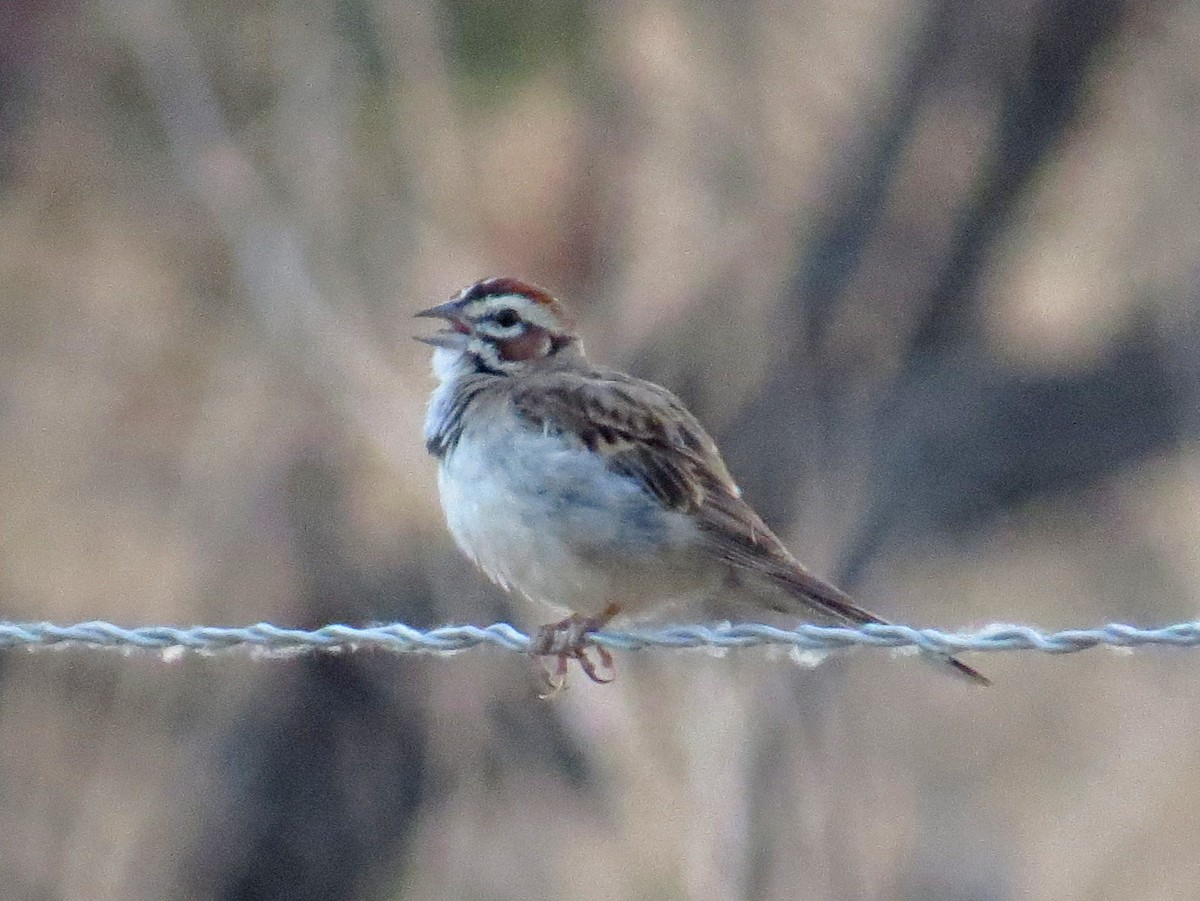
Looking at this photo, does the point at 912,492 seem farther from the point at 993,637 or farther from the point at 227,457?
the point at 993,637

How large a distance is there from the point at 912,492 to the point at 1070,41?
8.17ft

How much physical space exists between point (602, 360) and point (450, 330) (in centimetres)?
523

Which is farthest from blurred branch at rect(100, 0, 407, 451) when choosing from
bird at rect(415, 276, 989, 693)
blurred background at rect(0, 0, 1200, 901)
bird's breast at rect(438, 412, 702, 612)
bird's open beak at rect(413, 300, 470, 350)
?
bird's breast at rect(438, 412, 702, 612)

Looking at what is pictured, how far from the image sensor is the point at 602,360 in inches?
448

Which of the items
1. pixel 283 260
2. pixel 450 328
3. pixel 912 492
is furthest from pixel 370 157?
pixel 450 328

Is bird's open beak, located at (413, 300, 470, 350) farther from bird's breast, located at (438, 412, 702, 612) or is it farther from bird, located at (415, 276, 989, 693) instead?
bird's breast, located at (438, 412, 702, 612)

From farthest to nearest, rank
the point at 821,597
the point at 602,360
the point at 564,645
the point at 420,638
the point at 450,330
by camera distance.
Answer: the point at 602,360
the point at 450,330
the point at 564,645
the point at 821,597
the point at 420,638

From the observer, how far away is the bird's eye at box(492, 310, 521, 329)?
20.2ft

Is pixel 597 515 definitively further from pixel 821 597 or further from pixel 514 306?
pixel 514 306

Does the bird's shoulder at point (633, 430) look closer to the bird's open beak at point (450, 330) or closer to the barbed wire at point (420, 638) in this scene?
the bird's open beak at point (450, 330)

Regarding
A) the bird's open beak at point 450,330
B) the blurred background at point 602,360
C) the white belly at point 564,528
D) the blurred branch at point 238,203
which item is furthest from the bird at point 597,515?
the blurred branch at point 238,203

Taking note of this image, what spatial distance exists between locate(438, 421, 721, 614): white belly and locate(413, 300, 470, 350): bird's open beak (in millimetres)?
629

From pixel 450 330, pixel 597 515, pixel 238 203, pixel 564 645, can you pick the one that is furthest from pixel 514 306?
pixel 238 203

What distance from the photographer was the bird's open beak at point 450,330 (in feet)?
20.0
